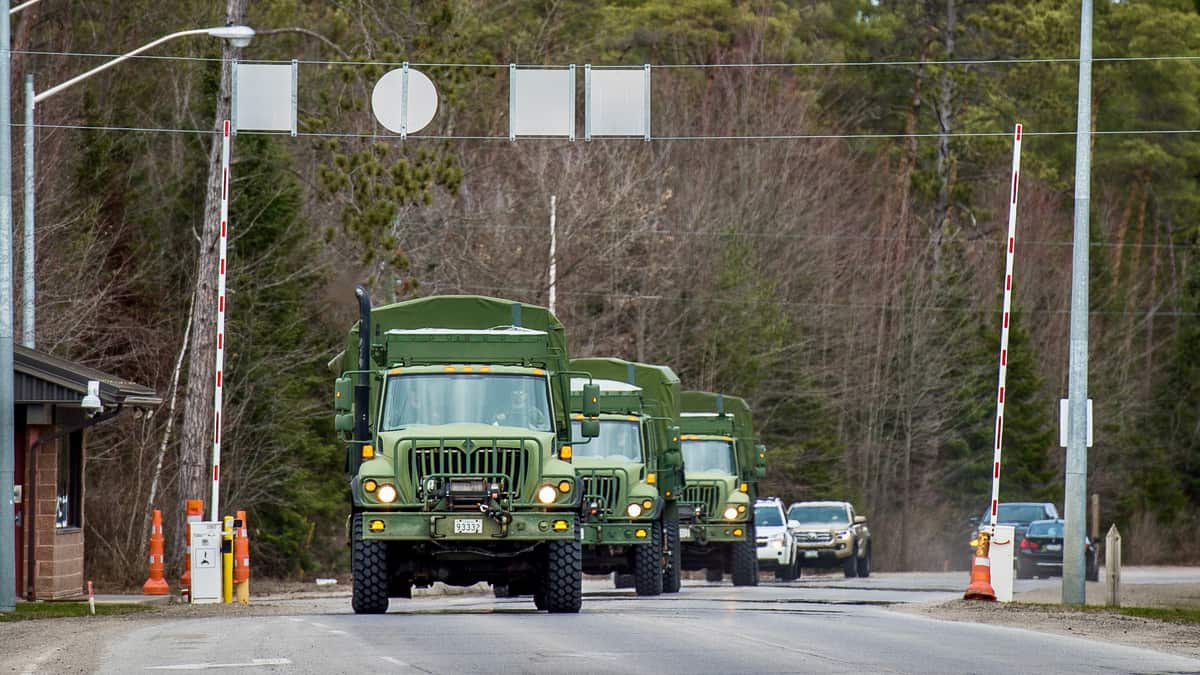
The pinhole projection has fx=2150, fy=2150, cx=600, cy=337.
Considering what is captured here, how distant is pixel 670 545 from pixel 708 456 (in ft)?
17.9

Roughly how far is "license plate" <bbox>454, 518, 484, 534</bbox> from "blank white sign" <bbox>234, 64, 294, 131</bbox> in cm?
710

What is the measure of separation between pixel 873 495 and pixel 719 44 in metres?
14.7

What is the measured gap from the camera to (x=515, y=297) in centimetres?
5162

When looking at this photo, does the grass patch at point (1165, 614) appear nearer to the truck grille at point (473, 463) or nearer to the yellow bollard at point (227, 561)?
the truck grille at point (473, 463)

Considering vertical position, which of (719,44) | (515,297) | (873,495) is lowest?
(873,495)

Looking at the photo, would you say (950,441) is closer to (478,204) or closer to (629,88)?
(478,204)

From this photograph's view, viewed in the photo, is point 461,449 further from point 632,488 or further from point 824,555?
point 824,555

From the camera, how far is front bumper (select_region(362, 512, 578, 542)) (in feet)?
71.4

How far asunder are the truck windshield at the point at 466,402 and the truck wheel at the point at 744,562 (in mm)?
13827

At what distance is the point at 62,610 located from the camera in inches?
1034

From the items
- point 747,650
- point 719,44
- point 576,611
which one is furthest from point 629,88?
point 719,44

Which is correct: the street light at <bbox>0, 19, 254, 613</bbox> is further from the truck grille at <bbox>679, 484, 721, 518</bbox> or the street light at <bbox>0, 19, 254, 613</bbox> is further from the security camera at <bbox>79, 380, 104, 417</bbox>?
the truck grille at <bbox>679, 484, 721, 518</bbox>

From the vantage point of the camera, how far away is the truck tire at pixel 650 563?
1158 inches

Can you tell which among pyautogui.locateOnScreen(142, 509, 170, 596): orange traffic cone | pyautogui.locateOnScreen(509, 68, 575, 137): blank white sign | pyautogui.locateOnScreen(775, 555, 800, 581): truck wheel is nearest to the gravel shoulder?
pyautogui.locateOnScreen(509, 68, 575, 137): blank white sign
